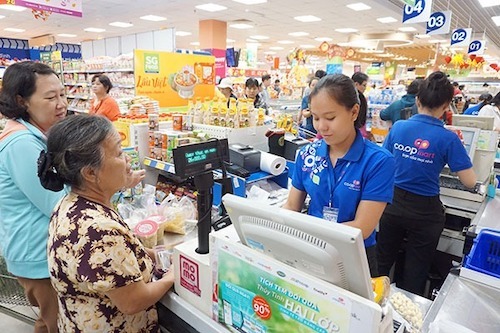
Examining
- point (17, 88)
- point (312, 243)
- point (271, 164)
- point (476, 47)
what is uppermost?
point (476, 47)

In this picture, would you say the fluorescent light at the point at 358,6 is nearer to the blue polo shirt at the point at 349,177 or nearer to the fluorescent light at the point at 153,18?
the fluorescent light at the point at 153,18

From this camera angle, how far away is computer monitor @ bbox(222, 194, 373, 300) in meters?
0.76

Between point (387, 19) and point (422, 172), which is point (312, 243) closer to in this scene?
point (422, 172)

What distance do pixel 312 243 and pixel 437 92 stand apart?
6.19ft

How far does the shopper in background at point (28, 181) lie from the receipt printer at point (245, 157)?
1.15m

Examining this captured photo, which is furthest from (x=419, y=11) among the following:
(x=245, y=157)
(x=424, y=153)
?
(x=245, y=157)

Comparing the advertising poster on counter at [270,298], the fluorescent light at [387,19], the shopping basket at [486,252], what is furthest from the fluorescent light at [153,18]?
the advertising poster on counter at [270,298]

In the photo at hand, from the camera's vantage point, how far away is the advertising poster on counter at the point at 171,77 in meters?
6.67

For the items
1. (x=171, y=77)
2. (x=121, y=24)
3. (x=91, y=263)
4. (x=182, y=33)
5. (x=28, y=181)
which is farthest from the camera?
(x=182, y=33)

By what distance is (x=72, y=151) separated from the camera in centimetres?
111

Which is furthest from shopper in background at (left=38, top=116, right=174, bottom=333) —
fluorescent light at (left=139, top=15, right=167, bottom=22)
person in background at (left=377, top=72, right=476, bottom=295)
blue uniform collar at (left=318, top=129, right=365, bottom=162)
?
fluorescent light at (left=139, top=15, right=167, bottom=22)

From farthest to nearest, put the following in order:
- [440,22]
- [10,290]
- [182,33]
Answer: [182,33] < [440,22] < [10,290]

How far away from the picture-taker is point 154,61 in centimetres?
682

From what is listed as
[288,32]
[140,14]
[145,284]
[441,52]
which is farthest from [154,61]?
[441,52]
